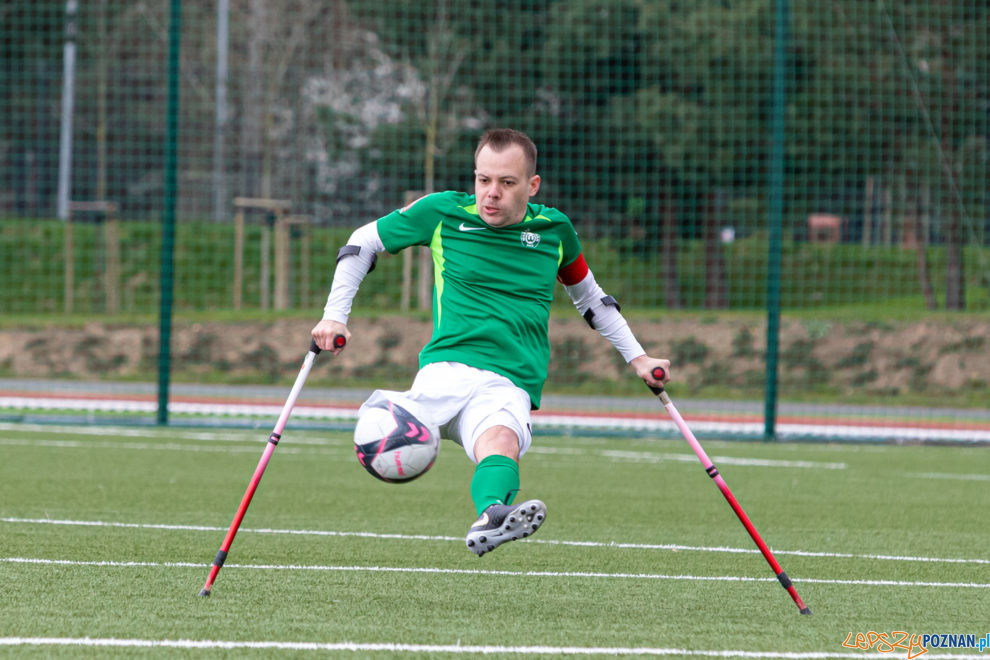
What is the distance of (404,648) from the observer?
382 cm

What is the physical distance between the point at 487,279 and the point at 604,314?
2.13 feet

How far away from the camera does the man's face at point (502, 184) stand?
16.0ft

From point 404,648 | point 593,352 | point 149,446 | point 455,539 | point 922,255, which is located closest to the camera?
point 404,648

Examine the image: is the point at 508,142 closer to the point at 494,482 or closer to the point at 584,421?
the point at 494,482

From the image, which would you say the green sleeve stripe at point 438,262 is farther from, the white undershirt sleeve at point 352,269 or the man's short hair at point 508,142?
the man's short hair at point 508,142

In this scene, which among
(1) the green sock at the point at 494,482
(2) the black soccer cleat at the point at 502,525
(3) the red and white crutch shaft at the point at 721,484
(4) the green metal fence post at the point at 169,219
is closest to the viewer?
(2) the black soccer cleat at the point at 502,525

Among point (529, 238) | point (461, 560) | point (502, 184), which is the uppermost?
point (502, 184)

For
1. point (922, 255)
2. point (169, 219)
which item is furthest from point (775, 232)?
point (169, 219)

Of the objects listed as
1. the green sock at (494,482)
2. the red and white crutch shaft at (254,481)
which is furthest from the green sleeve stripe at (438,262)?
the green sock at (494,482)

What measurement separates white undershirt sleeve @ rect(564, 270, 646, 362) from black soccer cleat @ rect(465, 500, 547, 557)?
133cm

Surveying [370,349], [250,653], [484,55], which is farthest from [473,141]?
[250,653]

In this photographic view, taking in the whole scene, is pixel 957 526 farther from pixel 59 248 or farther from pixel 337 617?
pixel 59 248

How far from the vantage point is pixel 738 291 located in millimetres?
17484

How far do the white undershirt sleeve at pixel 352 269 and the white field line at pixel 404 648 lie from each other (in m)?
1.37
